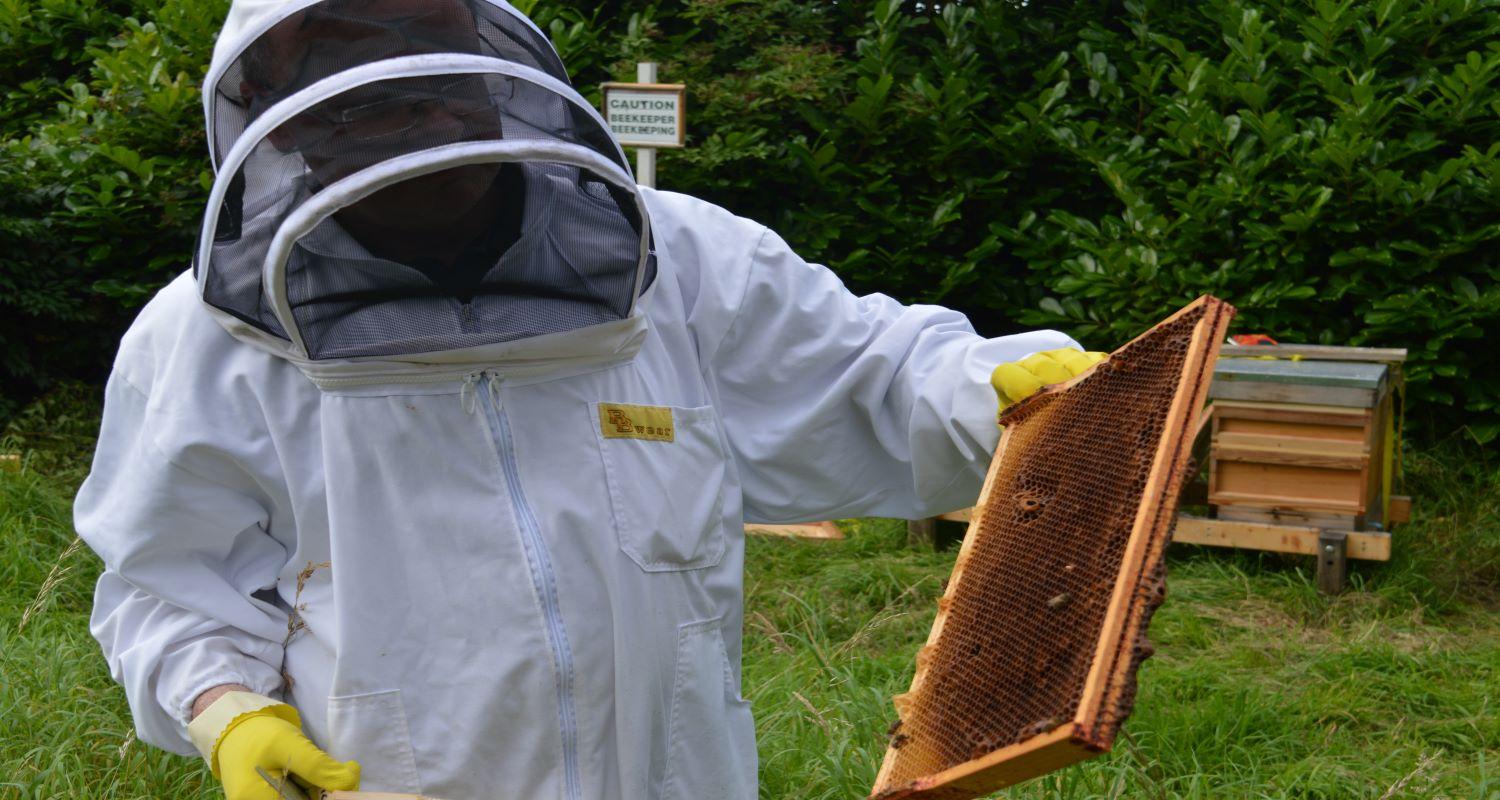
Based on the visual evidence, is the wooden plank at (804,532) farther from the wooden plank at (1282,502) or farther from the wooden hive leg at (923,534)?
the wooden plank at (1282,502)

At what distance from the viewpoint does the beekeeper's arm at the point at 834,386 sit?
211 centimetres

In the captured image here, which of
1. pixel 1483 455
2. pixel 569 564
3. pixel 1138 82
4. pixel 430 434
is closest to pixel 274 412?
pixel 430 434

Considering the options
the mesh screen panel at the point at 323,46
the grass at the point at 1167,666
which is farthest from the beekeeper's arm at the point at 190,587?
the grass at the point at 1167,666

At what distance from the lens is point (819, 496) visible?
89.9 inches

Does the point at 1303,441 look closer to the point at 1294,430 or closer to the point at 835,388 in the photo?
the point at 1294,430

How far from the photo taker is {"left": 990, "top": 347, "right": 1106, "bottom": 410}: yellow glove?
6.32 ft

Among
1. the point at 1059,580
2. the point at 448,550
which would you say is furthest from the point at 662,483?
the point at 1059,580

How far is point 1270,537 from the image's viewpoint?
17.2ft

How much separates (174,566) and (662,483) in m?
0.73

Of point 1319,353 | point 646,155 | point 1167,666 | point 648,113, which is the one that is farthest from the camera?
point 646,155

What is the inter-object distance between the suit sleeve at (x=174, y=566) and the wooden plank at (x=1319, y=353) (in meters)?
4.26

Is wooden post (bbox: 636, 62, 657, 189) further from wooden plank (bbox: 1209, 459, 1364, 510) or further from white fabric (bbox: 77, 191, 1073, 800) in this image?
white fabric (bbox: 77, 191, 1073, 800)

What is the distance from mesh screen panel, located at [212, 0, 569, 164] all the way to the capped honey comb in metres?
0.99

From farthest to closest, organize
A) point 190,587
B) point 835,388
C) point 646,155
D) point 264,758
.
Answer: point 646,155
point 835,388
point 190,587
point 264,758
